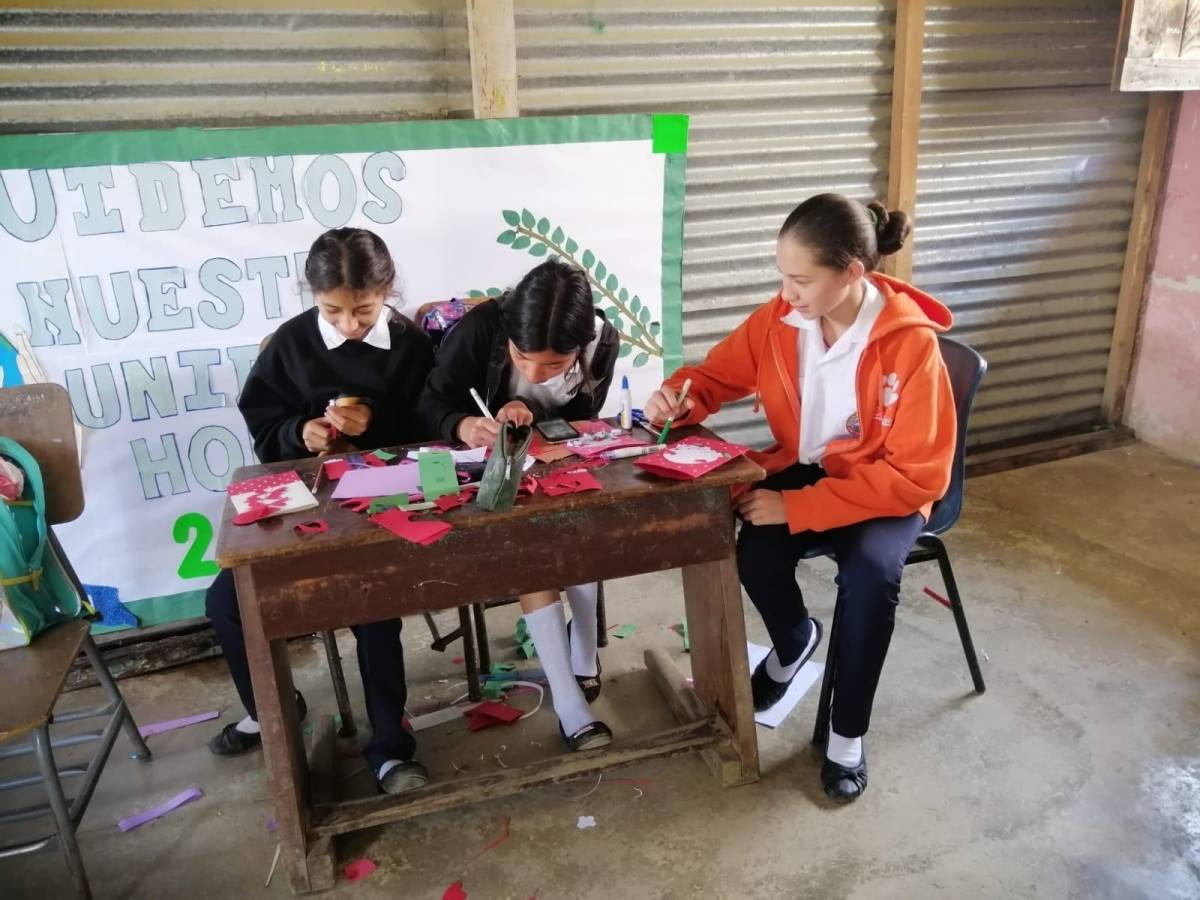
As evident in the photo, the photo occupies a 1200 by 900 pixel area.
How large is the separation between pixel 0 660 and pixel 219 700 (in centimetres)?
89

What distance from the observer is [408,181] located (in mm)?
2957

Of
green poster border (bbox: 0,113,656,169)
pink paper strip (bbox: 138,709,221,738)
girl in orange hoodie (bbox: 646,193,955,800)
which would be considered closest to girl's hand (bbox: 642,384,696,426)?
girl in orange hoodie (bbox: 646,193,955,800)

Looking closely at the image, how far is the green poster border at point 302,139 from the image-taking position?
2629 mm

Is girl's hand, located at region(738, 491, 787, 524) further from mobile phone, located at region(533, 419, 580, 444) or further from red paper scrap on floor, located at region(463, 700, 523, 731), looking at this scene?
red paper scrap on floor, located at region(463, 700, 523, 731)

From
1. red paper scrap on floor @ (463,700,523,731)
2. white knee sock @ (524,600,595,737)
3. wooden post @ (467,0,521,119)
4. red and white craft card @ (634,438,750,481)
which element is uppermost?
wooden post @ (467,0,521,119)

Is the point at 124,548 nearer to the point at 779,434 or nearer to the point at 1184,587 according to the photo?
the point at 779,434

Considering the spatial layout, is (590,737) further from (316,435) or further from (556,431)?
(316,435)

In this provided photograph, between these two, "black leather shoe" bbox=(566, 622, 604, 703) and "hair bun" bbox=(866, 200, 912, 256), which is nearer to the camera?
"hair bun" bbox=(866, 200, 912, 256)

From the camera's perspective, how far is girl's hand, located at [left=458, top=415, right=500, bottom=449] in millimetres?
2258

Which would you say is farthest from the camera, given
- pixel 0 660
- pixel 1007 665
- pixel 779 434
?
pixel 1007 665

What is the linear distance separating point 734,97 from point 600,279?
0.89 metres

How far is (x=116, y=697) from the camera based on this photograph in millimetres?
2389

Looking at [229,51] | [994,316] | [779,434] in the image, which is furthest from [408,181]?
[994,316]

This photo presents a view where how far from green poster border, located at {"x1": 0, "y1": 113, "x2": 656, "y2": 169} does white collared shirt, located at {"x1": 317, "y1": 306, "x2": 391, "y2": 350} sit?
69 centimetres
